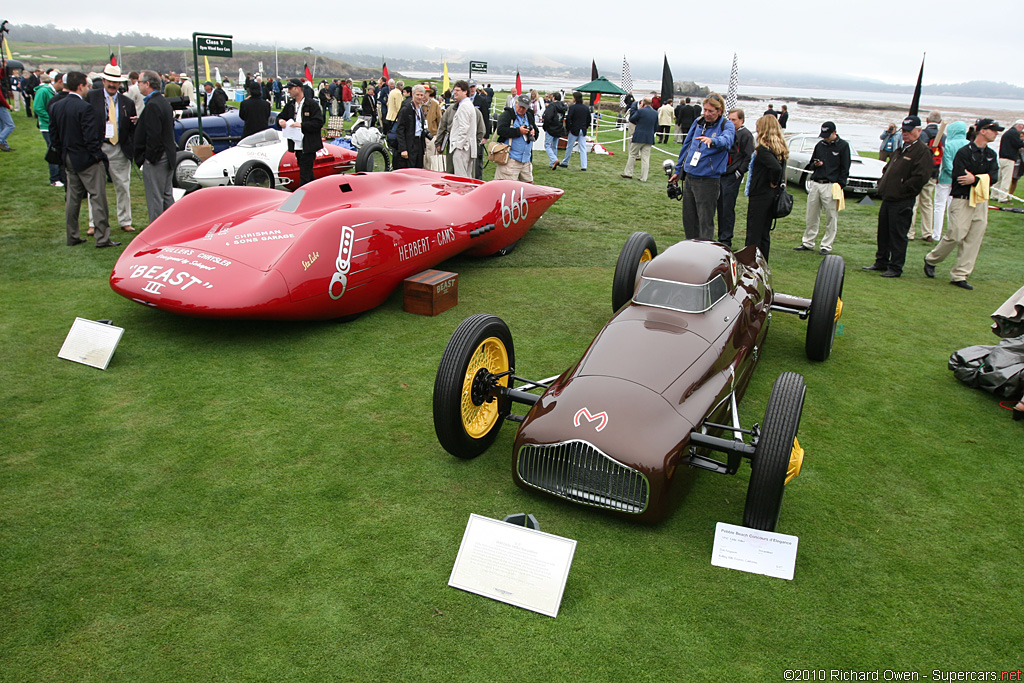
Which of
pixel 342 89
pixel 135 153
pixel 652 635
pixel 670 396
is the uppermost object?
pixel 342 89

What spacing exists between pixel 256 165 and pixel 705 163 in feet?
24.1

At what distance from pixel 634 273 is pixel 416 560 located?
4.08 m

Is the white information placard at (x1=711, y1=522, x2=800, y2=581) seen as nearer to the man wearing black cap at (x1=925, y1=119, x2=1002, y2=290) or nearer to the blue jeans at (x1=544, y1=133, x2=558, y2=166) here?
the man wearing black cap at (x1=925, y1=119, x2=1002, y2=290)

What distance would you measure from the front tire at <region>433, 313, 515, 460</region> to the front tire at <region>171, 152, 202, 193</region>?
911 centimetres

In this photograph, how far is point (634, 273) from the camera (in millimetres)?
6840

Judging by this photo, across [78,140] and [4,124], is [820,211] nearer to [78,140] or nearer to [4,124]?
[78,140]

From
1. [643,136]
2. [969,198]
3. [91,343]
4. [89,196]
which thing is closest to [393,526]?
[91,343]

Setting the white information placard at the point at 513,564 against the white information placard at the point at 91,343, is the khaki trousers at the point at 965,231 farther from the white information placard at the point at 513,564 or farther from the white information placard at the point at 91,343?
the white information placard at the point at 91,343

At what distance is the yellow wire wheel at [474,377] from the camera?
15.0 feet

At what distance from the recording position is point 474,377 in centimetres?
460

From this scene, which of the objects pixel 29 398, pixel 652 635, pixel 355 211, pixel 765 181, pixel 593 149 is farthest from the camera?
pixel 593 149

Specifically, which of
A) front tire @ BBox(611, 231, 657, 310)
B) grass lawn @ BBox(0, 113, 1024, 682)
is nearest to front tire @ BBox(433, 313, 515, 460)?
grass lawn @ BBox(0, 113, 1024, 682)

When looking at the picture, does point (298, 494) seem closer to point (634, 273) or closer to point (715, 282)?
point (715, 282)

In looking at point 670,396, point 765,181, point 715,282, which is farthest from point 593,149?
point 670,396
